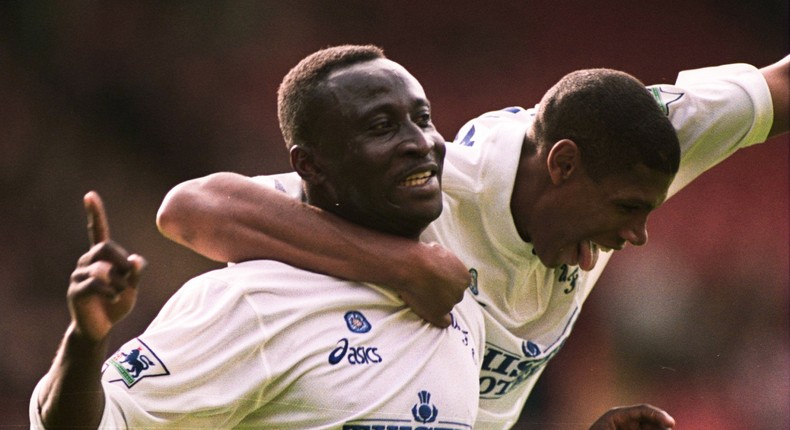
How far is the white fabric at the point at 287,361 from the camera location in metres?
1.50

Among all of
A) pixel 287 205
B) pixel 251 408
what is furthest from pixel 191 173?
pixel 251 408

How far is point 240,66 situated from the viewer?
3.65 m

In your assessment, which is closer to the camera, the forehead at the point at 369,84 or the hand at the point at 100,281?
the hand at the point at 100,281

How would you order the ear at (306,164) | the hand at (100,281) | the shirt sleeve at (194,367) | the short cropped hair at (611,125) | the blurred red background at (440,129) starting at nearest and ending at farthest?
the hand at (100,281), the shirt sleeve at (194,367), the ear at (306,164), the short cropped hair at (611,125), the blurred red background at (440,129)

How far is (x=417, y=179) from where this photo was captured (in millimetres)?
1701

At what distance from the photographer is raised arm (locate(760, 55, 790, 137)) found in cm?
214

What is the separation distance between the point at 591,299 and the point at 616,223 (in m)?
2.35

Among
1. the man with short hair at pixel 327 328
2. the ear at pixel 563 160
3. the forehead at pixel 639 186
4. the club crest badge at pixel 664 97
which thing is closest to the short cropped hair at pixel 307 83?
the man with short hair at pixel 327 328

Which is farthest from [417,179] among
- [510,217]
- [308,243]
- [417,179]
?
[510,217]

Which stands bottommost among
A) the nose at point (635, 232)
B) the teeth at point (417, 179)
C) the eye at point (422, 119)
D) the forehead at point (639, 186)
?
the nose at point (635, 232)

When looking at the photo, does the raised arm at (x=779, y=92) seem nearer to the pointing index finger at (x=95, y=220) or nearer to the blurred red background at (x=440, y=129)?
the pointing index finger at (x=95, y=220)

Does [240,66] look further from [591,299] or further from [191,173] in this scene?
[591,299]

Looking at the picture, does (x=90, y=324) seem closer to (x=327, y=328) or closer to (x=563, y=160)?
(x=327, y=328)

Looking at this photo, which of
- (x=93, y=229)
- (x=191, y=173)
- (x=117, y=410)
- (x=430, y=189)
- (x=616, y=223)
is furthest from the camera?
(x=191, y=173)
